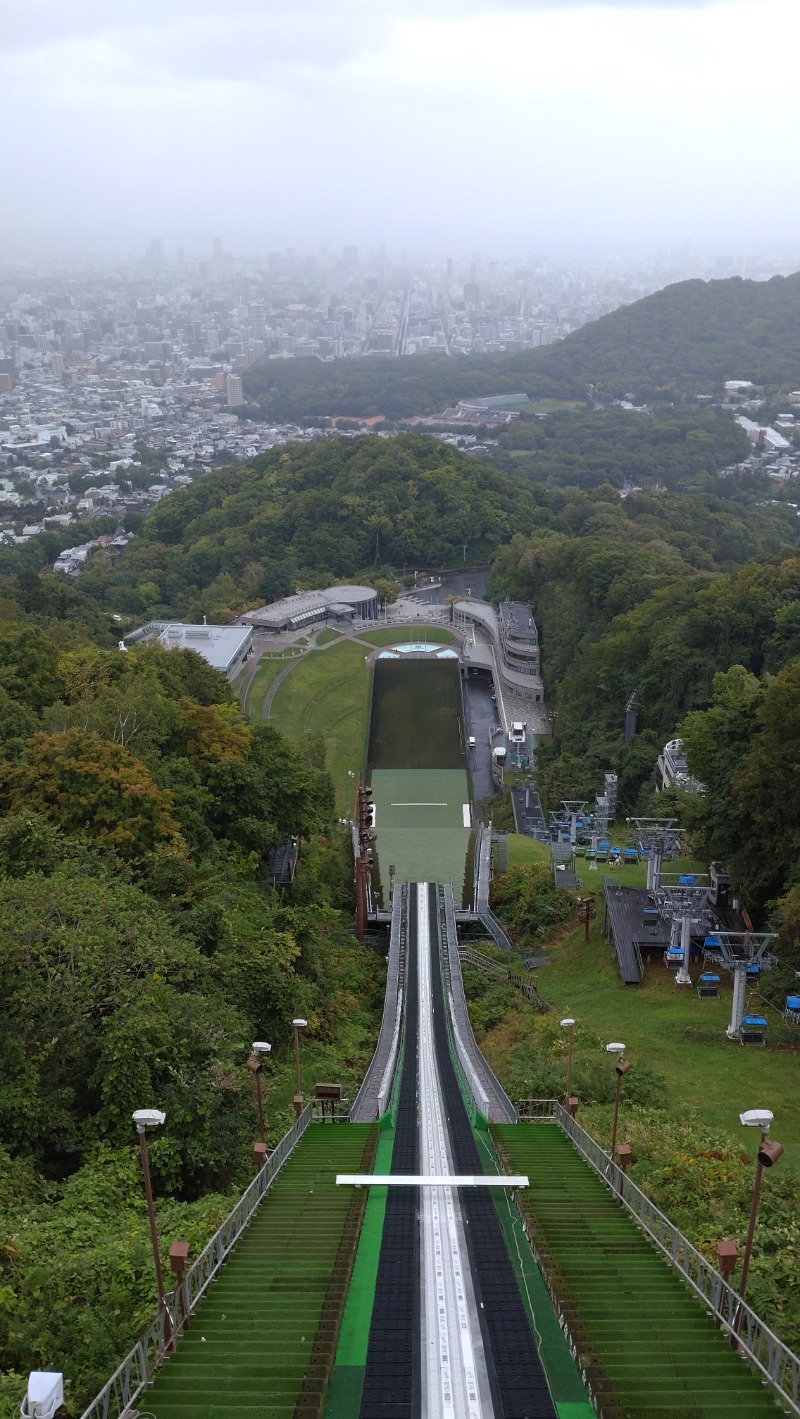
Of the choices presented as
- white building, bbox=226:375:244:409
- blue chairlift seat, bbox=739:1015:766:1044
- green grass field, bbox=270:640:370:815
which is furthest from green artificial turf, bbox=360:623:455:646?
white building, bbox=226:375:244:409

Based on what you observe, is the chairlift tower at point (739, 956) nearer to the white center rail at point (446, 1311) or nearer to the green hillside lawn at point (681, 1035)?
the green hillside lawn at point (681, 1035)

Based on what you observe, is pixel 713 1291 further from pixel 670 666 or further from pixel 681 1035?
pixel 670 666

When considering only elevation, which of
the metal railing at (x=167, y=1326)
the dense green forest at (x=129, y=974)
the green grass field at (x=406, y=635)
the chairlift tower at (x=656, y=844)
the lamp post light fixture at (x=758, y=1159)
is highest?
the lamp post light fixture at (x=758, y=1159)

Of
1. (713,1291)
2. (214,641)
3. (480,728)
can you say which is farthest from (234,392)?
(713,1291)

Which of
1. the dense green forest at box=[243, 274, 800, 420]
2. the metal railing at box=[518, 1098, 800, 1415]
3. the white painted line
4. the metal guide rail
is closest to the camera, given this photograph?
the metal railing at box=[518, 1098, 800, 1415]

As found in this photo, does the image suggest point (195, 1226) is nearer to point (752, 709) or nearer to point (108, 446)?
point (752, 709)

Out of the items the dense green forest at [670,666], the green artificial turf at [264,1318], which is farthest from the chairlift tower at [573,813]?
the green artificial turf at [264,1318]

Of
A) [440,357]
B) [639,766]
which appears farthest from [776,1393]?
[440,357]

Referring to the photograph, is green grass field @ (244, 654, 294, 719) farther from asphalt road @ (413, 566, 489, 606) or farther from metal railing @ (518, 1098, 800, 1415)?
metal railing @ (518, 1098, 800, 1415)
